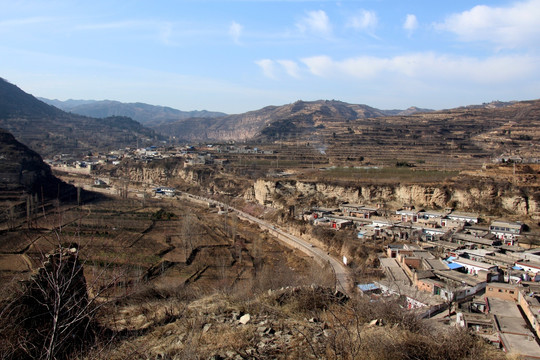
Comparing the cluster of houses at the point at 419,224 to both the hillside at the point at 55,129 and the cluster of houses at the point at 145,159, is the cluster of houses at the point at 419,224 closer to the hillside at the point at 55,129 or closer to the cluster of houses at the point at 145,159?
the cluster of houses at the point at 145,159

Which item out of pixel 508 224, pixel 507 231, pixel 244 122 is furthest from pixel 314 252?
pixel 244 122

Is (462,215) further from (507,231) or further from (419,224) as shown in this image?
(507,231)

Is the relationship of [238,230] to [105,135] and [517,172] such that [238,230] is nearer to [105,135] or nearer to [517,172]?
[517,172]

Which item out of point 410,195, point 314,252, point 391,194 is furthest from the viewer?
point 391,194

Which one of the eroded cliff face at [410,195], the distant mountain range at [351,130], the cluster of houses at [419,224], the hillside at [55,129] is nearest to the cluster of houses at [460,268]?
the cluster of houses at [419,224]

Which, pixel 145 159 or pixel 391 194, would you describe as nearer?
pixel 391 194

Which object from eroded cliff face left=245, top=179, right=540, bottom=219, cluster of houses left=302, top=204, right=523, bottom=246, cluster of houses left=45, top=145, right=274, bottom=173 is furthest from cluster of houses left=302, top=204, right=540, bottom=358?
cluster of houses left=45, top=145, right=274, bottom=173
